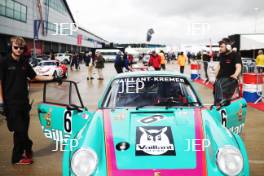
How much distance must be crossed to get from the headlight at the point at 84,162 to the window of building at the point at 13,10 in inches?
1730

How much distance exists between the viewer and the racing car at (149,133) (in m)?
3.30

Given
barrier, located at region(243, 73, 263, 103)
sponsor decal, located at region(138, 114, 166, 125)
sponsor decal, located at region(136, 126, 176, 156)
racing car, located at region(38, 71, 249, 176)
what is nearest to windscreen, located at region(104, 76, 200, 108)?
racing car, located at region(38, 71, 249, 176)

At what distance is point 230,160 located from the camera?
3357 mm

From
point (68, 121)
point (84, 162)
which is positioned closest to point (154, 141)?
point (84, 162)

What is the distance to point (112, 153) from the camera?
11.3ft

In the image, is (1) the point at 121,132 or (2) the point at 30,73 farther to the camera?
(2) the point at 30,73

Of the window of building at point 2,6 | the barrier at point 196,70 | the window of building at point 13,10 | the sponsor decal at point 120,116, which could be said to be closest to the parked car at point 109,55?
the window of building at point 13,10

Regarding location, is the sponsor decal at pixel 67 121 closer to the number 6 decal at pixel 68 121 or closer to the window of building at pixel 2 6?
the number 6 decal at pixel 68 121

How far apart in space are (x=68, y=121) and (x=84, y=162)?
168 cm

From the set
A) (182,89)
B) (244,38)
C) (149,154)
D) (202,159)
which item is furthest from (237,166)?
(244,38)

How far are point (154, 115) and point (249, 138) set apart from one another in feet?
11.6

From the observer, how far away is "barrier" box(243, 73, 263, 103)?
1194 centimetres

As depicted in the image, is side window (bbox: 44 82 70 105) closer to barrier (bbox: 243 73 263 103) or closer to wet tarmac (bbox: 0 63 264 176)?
wet tarmac (bbox: 0 63 264 176)

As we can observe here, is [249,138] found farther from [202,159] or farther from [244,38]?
[244,38]
